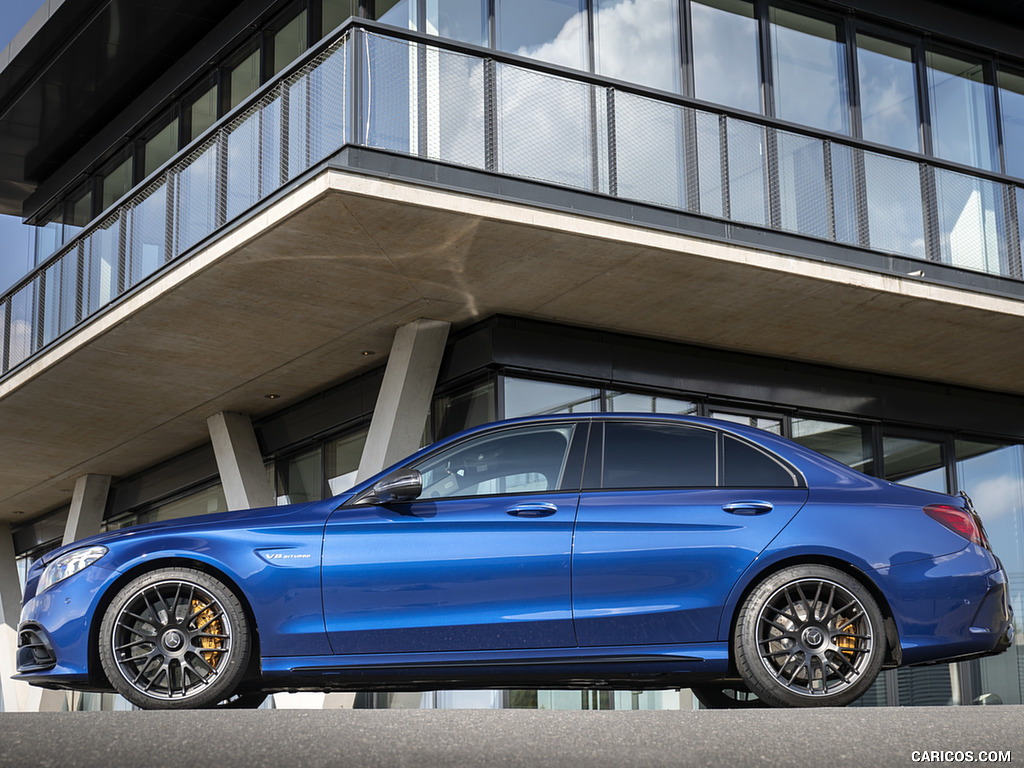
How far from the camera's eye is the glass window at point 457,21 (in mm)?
12242

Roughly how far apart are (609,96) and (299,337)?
413 centimetres

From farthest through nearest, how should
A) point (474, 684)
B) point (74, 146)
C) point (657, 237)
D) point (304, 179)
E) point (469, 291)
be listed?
point (74, 146)
point (469, 291)
point (657, 237)
point (304, 179)
point (474, 684)

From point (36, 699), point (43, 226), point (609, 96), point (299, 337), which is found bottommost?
point (36, 699)

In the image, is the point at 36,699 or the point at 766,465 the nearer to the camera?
the point at 766,465

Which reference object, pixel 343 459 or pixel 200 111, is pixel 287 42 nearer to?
pixel 200 111

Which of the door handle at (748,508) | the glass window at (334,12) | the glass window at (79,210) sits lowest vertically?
the door handle at (748,508)

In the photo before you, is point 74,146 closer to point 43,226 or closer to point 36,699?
point 43,226

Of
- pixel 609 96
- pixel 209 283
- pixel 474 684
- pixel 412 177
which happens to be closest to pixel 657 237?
pixel 609 96

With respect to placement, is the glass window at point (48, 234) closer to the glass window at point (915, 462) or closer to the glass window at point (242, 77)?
the glass window at point (242, 77)

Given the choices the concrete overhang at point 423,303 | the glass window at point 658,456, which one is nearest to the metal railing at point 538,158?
the concrete overhang at point 423,303

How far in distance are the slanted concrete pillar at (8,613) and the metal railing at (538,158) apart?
10081 millimetres

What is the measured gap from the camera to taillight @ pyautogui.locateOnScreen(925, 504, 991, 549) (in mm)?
6566

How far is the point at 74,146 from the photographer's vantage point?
19156 mm

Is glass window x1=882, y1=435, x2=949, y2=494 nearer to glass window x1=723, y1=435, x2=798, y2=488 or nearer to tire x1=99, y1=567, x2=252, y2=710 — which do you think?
glass window x1=723, y1=435, x2=798, y2=488
